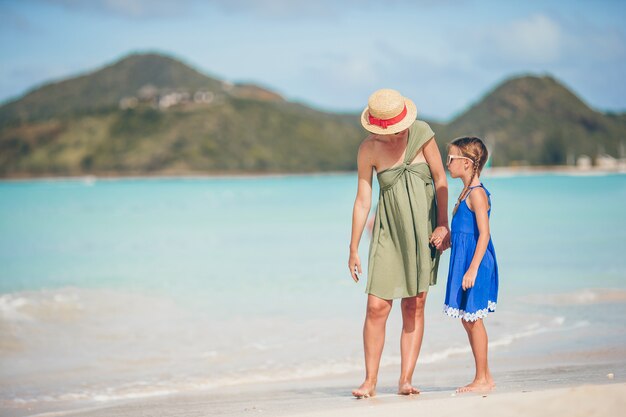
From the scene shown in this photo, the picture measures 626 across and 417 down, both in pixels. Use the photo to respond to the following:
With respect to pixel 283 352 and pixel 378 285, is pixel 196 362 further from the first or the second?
pixel 378 285

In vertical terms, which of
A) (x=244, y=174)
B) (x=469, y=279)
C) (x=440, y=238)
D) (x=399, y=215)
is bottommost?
(x=469, y=279)

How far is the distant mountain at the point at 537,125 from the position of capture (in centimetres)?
11688

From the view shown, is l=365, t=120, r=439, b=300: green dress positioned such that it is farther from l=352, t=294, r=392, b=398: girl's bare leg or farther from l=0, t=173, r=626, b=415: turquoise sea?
l=0, t=173, r=626, b=415: turquoise sea

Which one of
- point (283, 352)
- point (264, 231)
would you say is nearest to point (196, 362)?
point (283, 352)

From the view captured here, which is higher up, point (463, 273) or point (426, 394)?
point (463, 273)

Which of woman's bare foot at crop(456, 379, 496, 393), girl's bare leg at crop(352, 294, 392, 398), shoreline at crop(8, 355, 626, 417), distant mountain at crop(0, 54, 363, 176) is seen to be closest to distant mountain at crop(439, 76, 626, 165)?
distant mountain at crop(0, 54, 363, 176)

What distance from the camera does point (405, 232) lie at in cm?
407

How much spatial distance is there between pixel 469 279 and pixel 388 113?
0.91m

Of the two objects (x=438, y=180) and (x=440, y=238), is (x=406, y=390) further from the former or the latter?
(x=438, y=180)

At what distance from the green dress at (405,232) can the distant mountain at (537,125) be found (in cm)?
11178

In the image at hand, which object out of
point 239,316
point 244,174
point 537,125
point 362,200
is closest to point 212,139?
point 244,174

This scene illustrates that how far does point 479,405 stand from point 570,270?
826 cm

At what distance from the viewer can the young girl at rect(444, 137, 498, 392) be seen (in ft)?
13.3

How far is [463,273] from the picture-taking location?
412 centimetres
